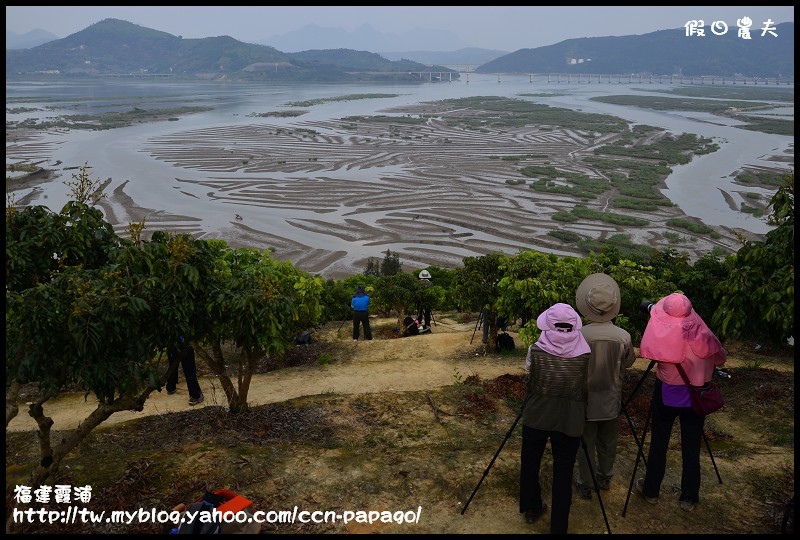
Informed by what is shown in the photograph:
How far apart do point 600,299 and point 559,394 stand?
98 centimetres

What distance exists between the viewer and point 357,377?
12.1 meters

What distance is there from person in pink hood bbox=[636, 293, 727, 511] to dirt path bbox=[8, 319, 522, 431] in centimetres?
558

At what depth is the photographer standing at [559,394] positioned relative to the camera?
528cm

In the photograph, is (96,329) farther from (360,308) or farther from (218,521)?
(360,308)

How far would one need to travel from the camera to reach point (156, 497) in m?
6.51

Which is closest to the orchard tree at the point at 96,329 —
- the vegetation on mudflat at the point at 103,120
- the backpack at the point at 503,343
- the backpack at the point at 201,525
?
the backpack at the point at 201,525

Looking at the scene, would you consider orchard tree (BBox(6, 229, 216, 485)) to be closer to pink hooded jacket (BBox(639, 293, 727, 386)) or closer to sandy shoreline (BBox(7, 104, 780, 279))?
pink hooded jacket (BBox(639, 293, 727, 386))

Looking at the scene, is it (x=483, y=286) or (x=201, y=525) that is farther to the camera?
(x=483, y=286)

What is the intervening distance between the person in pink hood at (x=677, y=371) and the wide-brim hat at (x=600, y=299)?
0.45 meters

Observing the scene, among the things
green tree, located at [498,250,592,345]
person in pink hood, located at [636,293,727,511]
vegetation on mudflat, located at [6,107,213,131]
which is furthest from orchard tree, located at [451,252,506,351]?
vegetation on mudflat, located at [6,107,213,131]

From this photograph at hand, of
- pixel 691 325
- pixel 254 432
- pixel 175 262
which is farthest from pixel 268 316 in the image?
pixel 691 325

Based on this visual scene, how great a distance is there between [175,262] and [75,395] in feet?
22.8

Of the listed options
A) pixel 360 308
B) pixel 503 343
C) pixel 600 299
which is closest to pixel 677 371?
pixel 600 299

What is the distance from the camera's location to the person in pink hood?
5.64 meters
